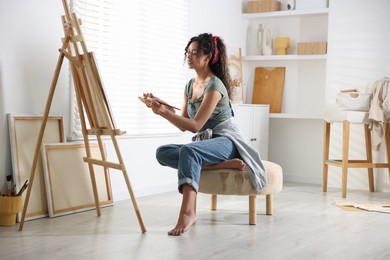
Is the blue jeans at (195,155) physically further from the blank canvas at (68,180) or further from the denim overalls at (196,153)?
the blank canvas at (68,180)

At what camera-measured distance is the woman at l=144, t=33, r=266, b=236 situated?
3.35 m

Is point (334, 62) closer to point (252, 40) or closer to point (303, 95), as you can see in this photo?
point (303, 95)

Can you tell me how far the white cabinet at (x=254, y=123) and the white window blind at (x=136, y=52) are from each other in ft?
2.29

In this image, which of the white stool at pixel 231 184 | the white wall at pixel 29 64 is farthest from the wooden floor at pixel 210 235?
the white wall at pixel 29 64

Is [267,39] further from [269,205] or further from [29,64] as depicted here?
[29,64]

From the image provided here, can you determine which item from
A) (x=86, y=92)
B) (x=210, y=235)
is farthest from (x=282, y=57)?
(x=210, y=235)

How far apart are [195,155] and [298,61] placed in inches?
126

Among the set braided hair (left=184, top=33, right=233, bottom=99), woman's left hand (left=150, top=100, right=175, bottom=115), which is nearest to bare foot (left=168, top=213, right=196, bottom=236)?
woman's left hand (left=150, top=100, right=175, bottom=115)

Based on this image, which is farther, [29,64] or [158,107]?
[29,64]

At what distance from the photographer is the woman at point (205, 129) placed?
3348mm

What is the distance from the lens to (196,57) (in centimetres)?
366

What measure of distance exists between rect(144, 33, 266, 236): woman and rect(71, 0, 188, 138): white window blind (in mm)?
965

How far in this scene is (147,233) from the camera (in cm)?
338

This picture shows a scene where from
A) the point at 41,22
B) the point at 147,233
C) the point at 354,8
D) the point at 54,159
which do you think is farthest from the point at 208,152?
the point at 354,8
